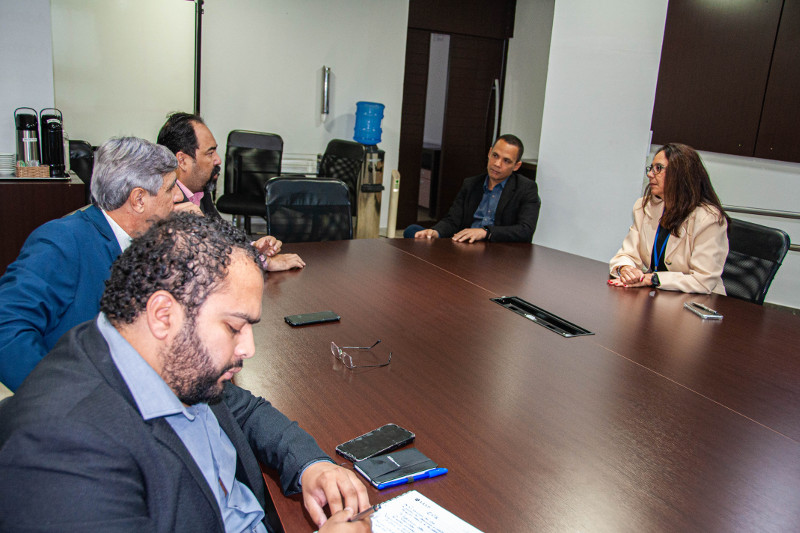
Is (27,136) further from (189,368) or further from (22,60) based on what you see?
(189,368)

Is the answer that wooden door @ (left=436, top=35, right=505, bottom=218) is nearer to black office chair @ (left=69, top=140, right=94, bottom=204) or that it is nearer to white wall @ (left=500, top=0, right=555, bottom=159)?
white wall @ (left=500, top=0, right=555, bottom=159)

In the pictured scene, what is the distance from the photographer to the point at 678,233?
2.85 m

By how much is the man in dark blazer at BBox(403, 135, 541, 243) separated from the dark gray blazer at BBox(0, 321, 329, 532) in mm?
2684

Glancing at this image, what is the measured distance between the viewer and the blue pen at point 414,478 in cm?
119

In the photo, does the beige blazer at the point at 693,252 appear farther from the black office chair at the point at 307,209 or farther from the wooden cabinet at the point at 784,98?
the wooden cabinet at the point at 784,98

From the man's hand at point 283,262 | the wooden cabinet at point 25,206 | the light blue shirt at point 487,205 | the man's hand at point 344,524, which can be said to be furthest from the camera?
the light blue shirt at point 487,205

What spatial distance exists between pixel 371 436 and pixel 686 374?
103 cm

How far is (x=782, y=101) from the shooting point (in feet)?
14.5

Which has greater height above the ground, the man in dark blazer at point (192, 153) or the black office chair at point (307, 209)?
the man in dark blazer at point (192, 153)

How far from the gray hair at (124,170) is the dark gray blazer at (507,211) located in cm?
206

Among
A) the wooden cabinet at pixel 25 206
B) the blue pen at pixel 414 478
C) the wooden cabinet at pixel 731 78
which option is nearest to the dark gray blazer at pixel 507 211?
the wooden cabinet at pixel 731 78

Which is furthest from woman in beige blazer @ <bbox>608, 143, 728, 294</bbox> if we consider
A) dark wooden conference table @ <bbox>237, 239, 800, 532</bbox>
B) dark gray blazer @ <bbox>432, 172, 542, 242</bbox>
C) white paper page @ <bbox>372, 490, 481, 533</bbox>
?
white paper page @ <bbox>372, 490, 481, 533</bbox>

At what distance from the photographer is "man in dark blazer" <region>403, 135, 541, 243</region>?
358 cm

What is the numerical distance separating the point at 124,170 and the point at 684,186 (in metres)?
2.36
